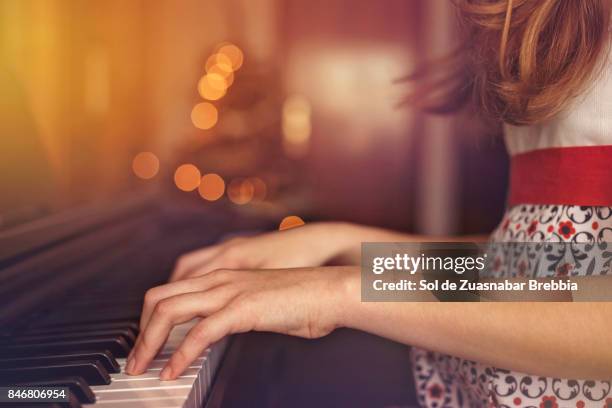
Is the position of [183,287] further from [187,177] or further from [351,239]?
[187,177]

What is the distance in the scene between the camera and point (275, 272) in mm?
576

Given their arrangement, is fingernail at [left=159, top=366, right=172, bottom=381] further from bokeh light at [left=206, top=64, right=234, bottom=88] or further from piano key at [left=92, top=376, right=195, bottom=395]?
bokeh light at [left=206, top=64, right=234, bottom=88]

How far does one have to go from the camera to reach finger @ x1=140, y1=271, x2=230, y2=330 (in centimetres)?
58

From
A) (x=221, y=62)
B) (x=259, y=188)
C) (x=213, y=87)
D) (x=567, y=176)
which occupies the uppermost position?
(x=221, y=62)

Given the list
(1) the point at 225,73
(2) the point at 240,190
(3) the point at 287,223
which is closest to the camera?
(3) the point at 287,223

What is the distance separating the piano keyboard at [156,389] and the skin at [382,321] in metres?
0.01

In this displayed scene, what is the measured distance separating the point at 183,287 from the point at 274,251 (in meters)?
0.25

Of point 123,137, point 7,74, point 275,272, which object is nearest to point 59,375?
point 275,272

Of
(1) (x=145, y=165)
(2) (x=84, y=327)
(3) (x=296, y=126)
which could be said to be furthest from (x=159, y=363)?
(3) (x=296, y=126)

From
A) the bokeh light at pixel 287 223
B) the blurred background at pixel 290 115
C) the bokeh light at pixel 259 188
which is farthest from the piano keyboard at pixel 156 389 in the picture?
the bokeh light at pixel 259 188

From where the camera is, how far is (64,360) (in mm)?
593

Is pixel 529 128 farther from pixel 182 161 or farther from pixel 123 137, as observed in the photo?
pixel 182 161

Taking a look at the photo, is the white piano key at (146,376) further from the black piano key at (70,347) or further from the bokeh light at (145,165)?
the bokeh light at (145,165)

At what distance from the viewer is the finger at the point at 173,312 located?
551 mm
